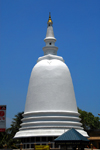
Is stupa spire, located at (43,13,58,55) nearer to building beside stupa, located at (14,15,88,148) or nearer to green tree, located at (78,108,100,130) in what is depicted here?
building beside stupa, located at (14,15,88,148)

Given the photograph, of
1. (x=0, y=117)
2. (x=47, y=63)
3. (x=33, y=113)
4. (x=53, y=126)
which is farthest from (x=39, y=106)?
(x=0, y=117)

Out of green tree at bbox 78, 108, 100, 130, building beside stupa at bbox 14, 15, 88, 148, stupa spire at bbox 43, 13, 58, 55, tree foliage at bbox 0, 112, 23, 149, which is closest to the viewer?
building beside stupa at bbox 14, 15, 88, 148

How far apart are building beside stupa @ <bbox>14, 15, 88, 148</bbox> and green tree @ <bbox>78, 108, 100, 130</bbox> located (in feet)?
81.6

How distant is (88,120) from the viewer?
73938mm

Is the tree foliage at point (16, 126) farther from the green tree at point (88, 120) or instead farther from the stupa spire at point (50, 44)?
the stupa spire at point (50, 44)

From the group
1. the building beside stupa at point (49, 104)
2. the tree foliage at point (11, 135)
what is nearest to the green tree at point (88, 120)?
the tree foliage at point (11, 135)

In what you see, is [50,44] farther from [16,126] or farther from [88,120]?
[88,120]

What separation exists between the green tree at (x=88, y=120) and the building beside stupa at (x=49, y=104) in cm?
A: 2487

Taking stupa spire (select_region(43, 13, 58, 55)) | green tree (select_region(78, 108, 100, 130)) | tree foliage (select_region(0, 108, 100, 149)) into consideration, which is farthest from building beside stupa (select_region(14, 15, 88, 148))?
green tree (select_region(78, 108, 100, 130))

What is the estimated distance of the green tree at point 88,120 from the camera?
239 feet

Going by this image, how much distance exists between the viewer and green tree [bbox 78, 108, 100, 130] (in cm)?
7294

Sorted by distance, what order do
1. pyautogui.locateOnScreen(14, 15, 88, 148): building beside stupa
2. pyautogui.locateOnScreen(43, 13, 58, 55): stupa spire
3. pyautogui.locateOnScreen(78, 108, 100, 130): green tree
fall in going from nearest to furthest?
1. pyautogui.locateOnScreen(14, 15, 88, 148): building beside stupa
2. pyautogui.locateOnScreen(43, 13, 58, 55): stupa spire
3. pyautogui.locateOnScreen(78, 108, 100, 130): green tree

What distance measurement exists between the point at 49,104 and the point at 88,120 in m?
30.2

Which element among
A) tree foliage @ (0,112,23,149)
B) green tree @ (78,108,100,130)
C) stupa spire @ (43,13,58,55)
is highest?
stupa spire @ (43,13,58,55)
